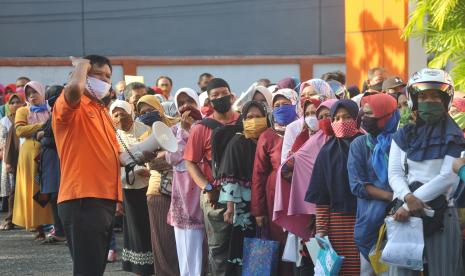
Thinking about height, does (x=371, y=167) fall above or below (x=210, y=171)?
above

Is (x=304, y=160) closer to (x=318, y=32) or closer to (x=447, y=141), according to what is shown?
(x=447, y=141)

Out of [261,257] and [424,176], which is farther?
[261,257]

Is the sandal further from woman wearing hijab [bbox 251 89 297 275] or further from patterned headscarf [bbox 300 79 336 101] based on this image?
woman wearing hijab [bbox 251 89 297 275]

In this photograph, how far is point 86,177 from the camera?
276 inches

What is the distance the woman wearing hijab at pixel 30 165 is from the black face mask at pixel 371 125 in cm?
643

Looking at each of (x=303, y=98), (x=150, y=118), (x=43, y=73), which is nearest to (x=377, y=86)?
(x=150, y=118)

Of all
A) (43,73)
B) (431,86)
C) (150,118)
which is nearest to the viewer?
(431,86)

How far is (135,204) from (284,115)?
2074mm

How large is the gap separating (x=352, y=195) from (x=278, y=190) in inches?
31.4

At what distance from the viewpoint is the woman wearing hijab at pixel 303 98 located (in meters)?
8.34

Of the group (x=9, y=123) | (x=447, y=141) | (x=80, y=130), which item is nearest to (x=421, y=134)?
(x=447, y=141)

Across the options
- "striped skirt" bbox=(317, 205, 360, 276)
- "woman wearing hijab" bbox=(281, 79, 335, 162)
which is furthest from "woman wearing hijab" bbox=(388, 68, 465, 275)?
"woman wearing hijab" bbox=(281, 79, 335, 162)

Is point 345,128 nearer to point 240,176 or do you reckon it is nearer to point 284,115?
point 284,115

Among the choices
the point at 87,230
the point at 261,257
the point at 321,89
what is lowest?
the point at 261,257
